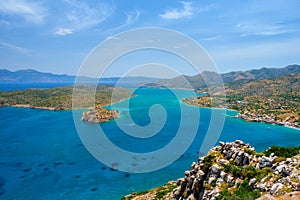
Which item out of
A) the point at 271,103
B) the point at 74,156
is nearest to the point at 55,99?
the point at 74,156

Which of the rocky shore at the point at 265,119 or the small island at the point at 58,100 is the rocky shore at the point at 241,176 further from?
the rocky shore at the point at 265,119

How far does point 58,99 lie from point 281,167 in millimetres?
134107

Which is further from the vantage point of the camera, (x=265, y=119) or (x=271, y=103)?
(x=271, y=103)

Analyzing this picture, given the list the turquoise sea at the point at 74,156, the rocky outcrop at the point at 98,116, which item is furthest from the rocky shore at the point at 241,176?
the rocky outcrop at the point at 98,116

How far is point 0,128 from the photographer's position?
8238 centimetres

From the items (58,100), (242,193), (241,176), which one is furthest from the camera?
(58,100)

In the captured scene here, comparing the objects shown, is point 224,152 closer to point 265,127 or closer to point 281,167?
point 281,167

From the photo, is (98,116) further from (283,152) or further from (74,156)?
(283,152)

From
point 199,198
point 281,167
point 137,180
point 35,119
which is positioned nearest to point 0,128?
point 35,119

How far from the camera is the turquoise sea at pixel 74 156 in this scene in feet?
126

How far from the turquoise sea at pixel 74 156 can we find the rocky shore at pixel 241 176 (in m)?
20.7

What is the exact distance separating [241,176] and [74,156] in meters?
45.8

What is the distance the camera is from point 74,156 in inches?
2142

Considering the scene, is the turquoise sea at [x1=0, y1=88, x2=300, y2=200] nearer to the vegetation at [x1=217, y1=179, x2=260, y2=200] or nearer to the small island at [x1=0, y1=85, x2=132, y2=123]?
the small island at [x1=0, y1=85, x2=132, y2=123]
